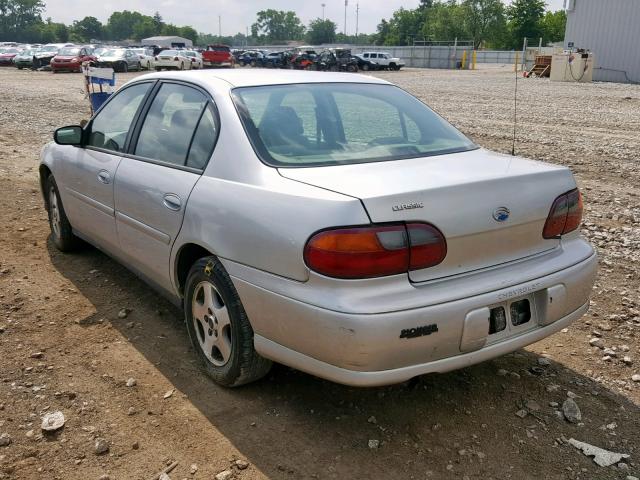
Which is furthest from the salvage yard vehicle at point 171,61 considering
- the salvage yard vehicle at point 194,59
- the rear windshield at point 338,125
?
the rear windshield at point 338,125

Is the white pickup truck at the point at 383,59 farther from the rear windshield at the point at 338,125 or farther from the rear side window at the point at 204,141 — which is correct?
the rear side window at the point at 204,141

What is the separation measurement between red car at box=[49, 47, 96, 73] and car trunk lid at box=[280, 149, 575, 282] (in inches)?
1655

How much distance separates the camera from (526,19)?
293ft

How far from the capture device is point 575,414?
10.5 feet

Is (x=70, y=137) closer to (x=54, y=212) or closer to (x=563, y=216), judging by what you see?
(x=54, y=212)

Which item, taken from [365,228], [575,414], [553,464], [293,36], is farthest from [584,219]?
[293,36]

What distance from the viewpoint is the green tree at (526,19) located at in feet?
289

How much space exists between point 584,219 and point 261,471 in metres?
4.95

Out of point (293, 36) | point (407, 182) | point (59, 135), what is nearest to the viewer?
point (407, 182)

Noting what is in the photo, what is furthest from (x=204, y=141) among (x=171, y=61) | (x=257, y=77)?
(x=171, y=61)

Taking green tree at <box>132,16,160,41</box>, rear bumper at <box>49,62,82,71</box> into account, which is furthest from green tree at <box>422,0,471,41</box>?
green tree at <box>132,16,160,41</box>

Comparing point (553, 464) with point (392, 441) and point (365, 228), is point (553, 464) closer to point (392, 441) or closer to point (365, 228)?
point (392, 441)

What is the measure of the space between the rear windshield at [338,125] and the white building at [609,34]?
3885 centimetres

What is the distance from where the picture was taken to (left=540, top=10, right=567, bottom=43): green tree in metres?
92.4
